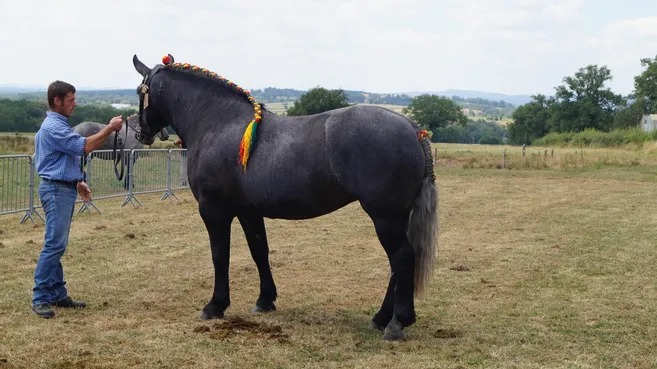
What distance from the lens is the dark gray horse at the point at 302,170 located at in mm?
5449

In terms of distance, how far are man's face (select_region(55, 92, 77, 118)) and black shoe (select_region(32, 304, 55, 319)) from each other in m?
1.76

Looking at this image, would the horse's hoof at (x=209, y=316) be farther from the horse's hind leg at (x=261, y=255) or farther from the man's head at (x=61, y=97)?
the man's head at (x=61, y=97)

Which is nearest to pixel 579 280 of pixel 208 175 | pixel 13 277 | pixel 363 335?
pixel 363 335

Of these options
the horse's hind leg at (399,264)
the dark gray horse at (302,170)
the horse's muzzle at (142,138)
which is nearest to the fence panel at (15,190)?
the horse's muzzle at (142,138)

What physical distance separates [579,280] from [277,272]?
361 cm

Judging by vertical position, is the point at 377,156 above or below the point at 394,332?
above

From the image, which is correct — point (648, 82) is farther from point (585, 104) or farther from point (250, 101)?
point (250, 101)

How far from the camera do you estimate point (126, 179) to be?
16.1 m

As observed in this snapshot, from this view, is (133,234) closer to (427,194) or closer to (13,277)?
(13,277)

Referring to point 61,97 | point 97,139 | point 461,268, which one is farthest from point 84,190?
point 461,268

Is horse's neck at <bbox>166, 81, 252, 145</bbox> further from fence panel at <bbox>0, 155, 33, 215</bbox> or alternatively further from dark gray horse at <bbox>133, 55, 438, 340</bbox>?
fence panel at <bbox>0, 155, 33, 215</bbox>

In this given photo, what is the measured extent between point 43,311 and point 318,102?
3225 centimetres

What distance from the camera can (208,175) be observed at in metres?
6.06

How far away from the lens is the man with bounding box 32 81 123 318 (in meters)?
6.17
